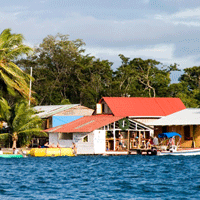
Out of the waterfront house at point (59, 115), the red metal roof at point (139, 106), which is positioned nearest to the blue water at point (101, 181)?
the red metal roof at point (139, 106)

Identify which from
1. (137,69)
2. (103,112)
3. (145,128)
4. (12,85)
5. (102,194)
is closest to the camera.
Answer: (102,194)

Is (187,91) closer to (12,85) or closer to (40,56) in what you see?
(40,56)

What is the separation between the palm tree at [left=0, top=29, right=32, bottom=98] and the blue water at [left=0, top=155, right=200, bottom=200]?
7.66 metres

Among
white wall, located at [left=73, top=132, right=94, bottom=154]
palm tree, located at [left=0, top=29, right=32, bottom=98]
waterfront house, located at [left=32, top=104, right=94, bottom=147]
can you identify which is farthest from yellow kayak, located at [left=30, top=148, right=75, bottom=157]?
waterfront house, located at [left=32, top=104, right=94, bottom=147]

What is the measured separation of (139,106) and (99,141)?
38.3 ft

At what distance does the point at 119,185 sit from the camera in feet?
86.9

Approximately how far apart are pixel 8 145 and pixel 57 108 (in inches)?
429

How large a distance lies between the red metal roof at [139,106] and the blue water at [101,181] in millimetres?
20722

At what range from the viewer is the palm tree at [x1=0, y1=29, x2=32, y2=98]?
4288 centimetres

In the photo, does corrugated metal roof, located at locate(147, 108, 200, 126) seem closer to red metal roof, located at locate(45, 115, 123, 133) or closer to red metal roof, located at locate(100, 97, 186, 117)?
red metal roof, located at locate(100, 97, 186, 117)

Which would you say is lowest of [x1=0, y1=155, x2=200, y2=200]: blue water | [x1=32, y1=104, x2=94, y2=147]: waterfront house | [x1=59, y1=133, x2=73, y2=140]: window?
[x1=0, y1=155, x2=200, y2=200]: blue water

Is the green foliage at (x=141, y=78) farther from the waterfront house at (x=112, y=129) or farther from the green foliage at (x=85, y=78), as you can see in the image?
the waterfront house at (x=112, y=129)

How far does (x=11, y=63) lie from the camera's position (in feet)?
→ 144

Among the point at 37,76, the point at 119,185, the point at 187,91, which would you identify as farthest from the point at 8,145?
the point at 187,91
